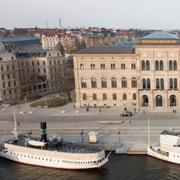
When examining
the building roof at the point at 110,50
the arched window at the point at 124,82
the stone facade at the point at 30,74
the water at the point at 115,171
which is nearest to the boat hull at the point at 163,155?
the water at the point at 115,171

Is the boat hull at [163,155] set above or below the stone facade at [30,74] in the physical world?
below

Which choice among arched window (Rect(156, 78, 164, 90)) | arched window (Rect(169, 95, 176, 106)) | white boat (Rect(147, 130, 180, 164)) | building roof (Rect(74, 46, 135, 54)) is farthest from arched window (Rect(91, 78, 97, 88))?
white boat (Rect(147, 130, 180, 164))

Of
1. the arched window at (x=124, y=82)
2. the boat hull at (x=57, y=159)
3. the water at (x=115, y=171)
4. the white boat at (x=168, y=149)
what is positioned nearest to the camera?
the water at (x=115, y=171)

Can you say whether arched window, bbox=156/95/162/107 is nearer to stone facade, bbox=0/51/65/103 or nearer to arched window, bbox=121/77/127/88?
arched window, bbox=121/77/127/88

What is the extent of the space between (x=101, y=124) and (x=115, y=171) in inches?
934

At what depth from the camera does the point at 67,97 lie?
11775 cm

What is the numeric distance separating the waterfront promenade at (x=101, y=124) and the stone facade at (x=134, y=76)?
Answer: 12.7ft

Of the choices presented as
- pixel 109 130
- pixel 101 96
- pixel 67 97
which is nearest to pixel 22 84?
pixel 67 97

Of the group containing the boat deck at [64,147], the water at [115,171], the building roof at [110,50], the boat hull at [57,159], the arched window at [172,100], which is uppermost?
the building roof at [110,50]

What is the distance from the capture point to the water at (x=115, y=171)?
6064 centimetres

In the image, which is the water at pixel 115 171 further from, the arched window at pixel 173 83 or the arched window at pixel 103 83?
the arched window at pixel 103 83

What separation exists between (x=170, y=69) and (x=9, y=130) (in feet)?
118

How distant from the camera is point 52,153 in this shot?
66000 millimetres

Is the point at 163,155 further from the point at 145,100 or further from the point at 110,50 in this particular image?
the point at 110,50
